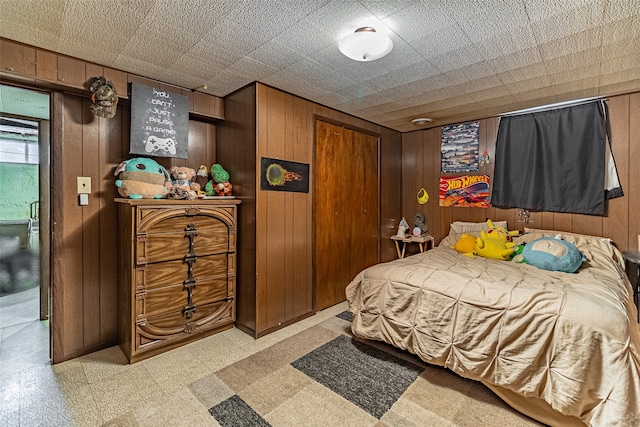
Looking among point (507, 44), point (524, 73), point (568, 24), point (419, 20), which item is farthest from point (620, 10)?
point (419, 20)

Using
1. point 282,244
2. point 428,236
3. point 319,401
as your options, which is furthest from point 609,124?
point 319,401

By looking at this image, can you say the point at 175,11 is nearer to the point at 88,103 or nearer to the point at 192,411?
the point at 88,103

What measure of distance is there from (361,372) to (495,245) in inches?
69.2

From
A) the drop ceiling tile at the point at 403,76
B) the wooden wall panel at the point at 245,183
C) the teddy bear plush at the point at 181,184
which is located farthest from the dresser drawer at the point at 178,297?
the drop ceiling tile at the point at 403,76

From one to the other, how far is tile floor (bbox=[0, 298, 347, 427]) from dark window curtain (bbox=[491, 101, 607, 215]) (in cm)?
298

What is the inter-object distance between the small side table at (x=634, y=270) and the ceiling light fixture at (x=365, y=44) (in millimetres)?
2738

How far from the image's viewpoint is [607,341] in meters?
1.45

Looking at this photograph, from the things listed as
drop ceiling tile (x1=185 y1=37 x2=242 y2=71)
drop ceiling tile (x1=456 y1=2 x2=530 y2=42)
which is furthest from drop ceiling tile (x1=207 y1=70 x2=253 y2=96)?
drop ceiling tile (x1=456 y1=2 x2=530 y2=42)

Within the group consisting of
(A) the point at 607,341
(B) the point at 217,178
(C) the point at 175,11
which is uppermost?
(C) the point at 175,11

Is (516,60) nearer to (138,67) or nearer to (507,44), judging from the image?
(507,44)

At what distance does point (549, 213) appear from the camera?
3217mm

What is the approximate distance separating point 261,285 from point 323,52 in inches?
76.3

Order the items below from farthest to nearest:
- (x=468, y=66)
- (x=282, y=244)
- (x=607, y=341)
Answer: (x=282, y=244), (x=468, y=66), (x=607, y=341)

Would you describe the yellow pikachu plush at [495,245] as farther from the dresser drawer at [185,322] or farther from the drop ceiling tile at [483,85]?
the dresser drawer at [185,322]
